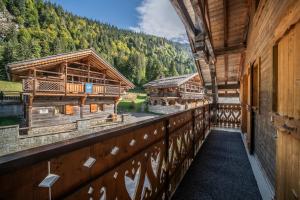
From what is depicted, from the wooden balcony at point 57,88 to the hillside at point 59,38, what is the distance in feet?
119

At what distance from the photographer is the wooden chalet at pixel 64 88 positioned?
413 inches

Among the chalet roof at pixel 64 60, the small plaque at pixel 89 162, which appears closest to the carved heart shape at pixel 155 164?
the small plaque at pixel 89 162

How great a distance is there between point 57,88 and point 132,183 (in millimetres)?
12032

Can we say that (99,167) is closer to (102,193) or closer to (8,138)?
(102,193)

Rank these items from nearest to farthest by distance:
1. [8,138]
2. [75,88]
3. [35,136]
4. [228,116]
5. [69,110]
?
[8,138] → [228,116] → [35,136] → [75,88] → [69,110]

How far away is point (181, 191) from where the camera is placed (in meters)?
2.76

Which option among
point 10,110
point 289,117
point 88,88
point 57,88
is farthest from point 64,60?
point 289,117

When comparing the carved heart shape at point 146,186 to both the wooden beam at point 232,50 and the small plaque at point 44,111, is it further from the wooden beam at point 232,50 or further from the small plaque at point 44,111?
the small plaque at point 44,111

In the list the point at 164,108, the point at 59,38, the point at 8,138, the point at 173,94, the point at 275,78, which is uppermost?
the point at 59,38

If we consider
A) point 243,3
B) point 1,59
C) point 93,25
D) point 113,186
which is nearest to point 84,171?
point 113,186

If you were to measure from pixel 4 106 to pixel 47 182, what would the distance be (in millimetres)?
22515

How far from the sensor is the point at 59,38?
5972 cm

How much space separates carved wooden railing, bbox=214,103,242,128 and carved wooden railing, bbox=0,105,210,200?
758 cm

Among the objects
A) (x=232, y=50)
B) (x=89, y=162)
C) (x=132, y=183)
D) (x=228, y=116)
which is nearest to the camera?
(x=89, y=162)
